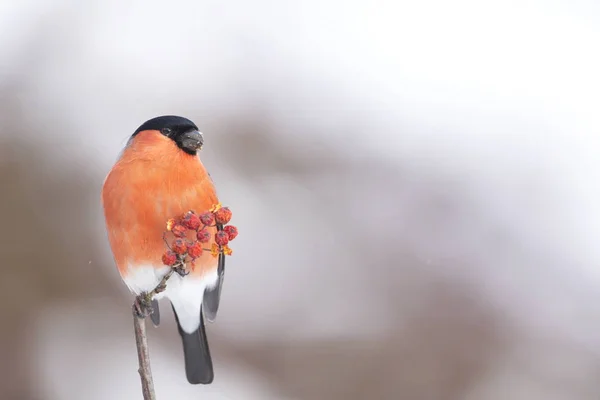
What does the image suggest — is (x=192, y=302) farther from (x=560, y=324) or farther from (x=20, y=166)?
(x=560, y=324)

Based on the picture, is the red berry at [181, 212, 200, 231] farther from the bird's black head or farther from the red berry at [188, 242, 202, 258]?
the bird's black head

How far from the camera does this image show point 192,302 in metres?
2.11

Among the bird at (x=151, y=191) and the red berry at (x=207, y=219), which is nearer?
the red berry at (x=207, y=219)

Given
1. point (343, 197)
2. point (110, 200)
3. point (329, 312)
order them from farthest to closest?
point (343, 197), point (329, 312), point (110, 200)

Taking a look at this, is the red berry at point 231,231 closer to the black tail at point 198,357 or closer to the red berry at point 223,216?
the red berry at point 223,216

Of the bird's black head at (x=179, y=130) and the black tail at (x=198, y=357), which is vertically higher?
the bird's black head at (x=179, y=130)

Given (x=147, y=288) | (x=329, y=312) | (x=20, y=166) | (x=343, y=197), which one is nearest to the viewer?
(x=147, y=288)

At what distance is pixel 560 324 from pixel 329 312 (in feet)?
3.43

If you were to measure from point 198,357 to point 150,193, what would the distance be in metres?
0.65

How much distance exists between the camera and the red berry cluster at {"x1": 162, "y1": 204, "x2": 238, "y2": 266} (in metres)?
1.26

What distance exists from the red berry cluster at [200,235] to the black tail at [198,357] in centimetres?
82

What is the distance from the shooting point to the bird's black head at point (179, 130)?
160 centimetres

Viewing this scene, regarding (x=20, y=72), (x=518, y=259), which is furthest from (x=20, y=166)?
(x=518, y=259)

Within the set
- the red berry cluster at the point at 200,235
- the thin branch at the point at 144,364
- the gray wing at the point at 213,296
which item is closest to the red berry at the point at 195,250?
the red berry cluster at the point at 200,235
